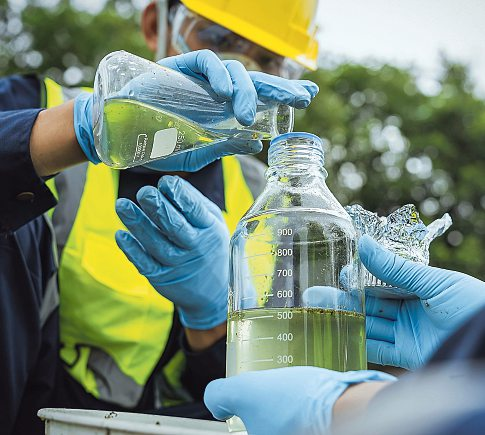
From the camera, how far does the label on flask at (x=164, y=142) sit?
4.66 ft

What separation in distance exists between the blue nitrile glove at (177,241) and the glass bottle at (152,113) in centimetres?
24

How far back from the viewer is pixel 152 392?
2383 millimetres

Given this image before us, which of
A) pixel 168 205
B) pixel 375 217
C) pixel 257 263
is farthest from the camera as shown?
pixel 168 205

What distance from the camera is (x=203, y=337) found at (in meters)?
2.24

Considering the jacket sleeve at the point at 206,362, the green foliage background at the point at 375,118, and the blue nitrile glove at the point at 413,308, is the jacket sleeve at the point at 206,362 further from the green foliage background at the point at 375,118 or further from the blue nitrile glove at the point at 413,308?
the green foliage background at the point at 375,118

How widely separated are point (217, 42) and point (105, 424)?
67.1 inches

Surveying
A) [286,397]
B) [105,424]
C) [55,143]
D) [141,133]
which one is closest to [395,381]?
[286,397]

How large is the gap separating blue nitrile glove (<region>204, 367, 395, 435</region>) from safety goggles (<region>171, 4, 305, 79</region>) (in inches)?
62.2

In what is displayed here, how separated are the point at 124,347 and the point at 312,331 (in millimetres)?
1146

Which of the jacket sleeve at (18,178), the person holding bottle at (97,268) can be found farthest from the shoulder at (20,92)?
the jacket sleeve at (18,178)

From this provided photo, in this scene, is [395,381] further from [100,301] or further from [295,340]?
[100,301]

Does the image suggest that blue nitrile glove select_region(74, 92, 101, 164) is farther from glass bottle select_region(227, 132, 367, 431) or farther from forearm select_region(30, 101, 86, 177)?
glass bottle select_region(227, 132, 367, 431)

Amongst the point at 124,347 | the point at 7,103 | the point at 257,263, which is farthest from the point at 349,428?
the point at 7,103

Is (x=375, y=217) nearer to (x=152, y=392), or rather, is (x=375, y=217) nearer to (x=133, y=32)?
(x=152, y=392)
